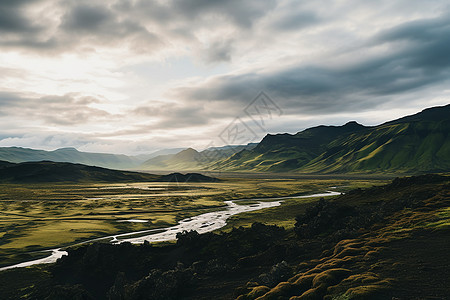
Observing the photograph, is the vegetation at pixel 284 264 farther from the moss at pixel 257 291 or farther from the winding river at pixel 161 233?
the winding river at pixel 161 233

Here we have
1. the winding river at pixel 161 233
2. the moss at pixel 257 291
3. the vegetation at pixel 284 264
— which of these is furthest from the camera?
the winding river at pixel 161 233

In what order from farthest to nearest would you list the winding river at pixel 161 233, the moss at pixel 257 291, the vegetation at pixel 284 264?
the winding river at pixel 161 233, the moss at pixel 257 291, the vegetation at pixel 284 264

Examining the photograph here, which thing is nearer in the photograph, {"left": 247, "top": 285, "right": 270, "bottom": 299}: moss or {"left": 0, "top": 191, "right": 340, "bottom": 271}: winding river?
{"left": 247, "top": 285, "right": 270, "bottom": 299}: moss

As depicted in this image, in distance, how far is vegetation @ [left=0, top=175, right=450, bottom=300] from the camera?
2717 centimetres

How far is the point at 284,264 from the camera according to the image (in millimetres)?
34688

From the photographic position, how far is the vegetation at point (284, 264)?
27.2 m

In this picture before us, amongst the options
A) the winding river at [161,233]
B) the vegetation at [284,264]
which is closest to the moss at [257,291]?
the vegetation at [284,264]

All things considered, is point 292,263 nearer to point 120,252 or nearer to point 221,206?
point 120,252

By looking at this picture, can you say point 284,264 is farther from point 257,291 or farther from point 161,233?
point 161,233

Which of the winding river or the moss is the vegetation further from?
the winding river

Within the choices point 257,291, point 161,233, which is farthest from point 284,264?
point 161,233

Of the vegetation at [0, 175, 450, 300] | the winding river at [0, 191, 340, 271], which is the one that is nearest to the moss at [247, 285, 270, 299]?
the vegetation at [0, 175, 450, 300]

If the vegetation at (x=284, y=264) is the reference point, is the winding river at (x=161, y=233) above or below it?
below

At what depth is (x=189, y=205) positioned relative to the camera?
395 ft
